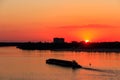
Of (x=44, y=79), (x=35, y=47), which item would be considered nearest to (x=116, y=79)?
(x=44, y=79)

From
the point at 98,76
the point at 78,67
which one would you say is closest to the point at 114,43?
the point at 78,67

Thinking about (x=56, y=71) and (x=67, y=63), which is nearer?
(x=56, y=71)

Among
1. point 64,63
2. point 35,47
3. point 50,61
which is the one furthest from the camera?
point 35,47

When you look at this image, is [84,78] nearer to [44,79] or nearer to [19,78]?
[44,79]

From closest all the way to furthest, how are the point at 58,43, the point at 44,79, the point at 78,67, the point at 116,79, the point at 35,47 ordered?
the point at 116,79 < the point at 44,79 < the point at 78,67 < the point at 58,43 < the point at 35,47

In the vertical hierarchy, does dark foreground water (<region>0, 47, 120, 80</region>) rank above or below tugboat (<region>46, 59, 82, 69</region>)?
below

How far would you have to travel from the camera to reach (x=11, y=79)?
43344mm

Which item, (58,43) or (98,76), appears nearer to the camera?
(98,76)

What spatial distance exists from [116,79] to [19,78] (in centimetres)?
1183

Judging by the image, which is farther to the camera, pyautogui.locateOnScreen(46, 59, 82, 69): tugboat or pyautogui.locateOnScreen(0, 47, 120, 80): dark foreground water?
pyautogui.locateOnScreen(46, 59, 82, 69): tugboat

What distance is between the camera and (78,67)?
61.8 metres

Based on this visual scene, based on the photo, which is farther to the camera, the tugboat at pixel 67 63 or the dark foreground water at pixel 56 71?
the tugboat at pixel 67 63

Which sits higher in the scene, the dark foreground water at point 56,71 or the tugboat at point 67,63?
the tugboat at point 67,63

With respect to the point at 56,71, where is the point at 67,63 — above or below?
above
